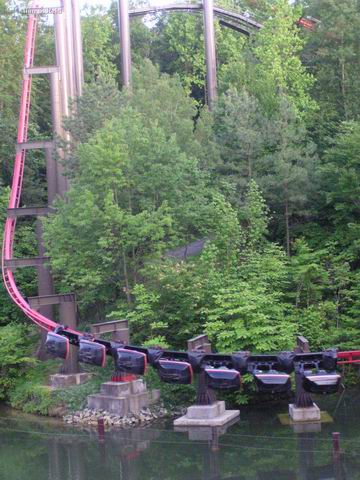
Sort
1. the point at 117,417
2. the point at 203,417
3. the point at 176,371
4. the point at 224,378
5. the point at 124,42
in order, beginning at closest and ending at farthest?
the point at 224,378, the point at 176,371, the point at 203,417, the point at 117,417, the point at 124,42

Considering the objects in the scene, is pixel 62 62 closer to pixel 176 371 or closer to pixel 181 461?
pixel 176 371

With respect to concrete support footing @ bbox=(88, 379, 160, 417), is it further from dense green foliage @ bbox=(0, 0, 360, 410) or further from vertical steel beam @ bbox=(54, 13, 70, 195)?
vertical steel beam @ bbox=(54, 13, 70, 195)

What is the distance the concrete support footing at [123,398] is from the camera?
2052 cm

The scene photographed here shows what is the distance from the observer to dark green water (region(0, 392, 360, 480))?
15305mm

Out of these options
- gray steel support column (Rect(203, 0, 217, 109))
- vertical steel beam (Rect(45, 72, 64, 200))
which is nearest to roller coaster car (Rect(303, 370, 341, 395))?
vertical steel beam (Rect(45, 72, 64, 200))

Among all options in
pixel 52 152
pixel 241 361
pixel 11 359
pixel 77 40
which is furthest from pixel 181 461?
pixel 77 40

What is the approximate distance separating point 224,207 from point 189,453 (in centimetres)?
981

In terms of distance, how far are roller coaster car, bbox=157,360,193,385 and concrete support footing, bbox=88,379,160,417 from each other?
12.0ft

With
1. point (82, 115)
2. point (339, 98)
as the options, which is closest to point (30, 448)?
point (82, 115)

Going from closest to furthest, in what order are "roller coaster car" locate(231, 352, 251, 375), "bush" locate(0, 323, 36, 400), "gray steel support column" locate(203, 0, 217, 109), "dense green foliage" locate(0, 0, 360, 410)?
"roller coaster car" locate(231, 352, 251, 375)
"dense green foliage" locate(0, 0, 360, 410)
"bush" locate(0, 323, 36, 400)
"gray steel support column" locate(203, 0, 217, 109)

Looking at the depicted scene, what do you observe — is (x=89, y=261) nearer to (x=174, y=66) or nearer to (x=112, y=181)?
(x=112, y=181)

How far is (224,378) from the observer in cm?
1662

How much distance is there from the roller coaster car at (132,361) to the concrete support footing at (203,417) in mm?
2344

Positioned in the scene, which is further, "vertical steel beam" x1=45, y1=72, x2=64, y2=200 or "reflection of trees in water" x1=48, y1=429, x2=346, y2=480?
"vertical steel beam" x1=45, y1=72, x2=64, y2=200
